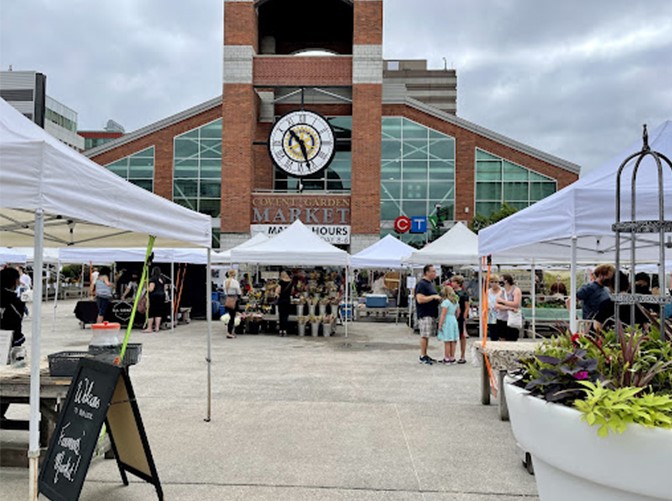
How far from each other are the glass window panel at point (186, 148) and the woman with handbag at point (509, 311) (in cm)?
2653

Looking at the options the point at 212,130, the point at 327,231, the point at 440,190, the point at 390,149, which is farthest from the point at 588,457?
the point at 212,130

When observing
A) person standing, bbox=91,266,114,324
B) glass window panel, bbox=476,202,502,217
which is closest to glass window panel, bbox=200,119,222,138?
glass window panel, bbox=476,202,502,217

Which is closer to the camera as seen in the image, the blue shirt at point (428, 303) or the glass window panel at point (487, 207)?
the blue shirt at point (428, 303)

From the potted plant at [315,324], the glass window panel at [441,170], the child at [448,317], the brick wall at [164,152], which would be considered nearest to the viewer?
the child at [448,317]

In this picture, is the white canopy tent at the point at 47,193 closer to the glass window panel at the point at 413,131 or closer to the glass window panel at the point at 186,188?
the glass window panel at the point at 413,131

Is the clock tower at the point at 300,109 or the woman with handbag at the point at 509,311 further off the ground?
the clock tower at the point at 300,109

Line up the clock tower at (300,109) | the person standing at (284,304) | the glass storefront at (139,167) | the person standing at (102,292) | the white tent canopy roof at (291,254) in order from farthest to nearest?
the glass storefront at (139,167)
the clock tower at (300,109)
the person standing at (102,292)
the person standing at (284,304)
the white tent canopy roof at (291,254)

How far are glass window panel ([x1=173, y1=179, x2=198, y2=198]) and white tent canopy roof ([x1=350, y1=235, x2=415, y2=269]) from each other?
1503 cm

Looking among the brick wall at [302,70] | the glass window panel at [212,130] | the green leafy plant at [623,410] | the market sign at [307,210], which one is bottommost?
the green leafy plant at [623,410]

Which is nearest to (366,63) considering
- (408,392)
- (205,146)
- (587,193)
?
(205,146)

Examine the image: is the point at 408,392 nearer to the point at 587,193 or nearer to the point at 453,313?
the point at 453,313

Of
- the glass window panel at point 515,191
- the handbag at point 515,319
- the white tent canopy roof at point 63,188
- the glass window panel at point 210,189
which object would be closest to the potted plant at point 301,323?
the handbag at point 515,319

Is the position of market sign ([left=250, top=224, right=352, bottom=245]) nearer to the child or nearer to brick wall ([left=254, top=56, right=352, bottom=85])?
brick wall ([left=254, top=56, right=352, bottom=85])

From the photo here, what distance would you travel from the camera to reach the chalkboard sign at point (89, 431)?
13.1 feet
